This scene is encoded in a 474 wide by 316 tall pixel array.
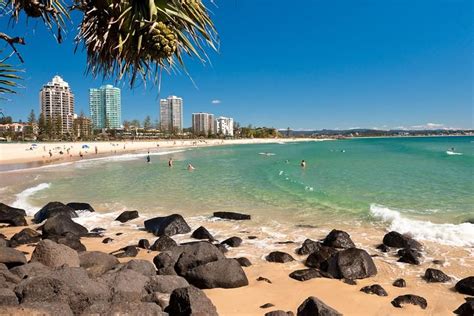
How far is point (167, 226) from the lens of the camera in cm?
1162

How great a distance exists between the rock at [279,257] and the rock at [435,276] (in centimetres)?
294

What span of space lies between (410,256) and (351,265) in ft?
6.44

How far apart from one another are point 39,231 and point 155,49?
39.0 feet

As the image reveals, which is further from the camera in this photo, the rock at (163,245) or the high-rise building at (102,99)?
the rock at (163,245)

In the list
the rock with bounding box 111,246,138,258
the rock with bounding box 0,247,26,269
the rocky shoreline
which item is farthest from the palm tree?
the rock with bounding box 111,246,138,258

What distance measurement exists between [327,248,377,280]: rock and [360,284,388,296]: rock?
60 cm

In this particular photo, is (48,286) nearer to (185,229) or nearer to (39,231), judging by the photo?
(185,229)

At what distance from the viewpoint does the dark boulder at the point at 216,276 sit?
7059 millimetres

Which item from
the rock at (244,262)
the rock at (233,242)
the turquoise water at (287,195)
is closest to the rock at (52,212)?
the turquoise water at (287,195)

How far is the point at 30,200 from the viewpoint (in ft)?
61.4

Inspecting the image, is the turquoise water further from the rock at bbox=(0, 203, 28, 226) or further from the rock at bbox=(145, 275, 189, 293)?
the rock at bbox=(145, 275, 189, 293)

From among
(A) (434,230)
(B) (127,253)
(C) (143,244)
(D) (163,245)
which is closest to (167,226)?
(C) (143,244)

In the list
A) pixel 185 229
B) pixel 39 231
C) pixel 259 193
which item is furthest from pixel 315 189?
pixel 39 231

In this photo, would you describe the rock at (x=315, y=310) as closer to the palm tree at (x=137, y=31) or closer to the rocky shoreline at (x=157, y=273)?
the rocky shoreline at (x=157, y=273)
